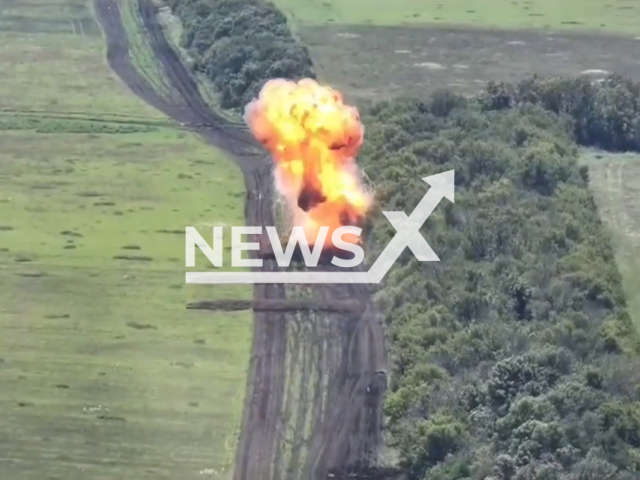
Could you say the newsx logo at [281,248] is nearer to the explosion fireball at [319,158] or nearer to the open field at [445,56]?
the explosion fireball at [319,158]

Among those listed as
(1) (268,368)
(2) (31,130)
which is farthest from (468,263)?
(2) (31,130)

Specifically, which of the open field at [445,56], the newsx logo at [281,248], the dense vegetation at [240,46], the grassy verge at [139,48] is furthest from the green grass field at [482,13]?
the newsx logo at [281,248]

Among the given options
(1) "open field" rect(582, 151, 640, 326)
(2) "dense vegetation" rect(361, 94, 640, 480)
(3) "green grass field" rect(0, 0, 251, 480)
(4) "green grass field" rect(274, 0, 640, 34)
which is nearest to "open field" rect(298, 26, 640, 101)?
(4) "green grass field" rect(274, 0, 640, 34)

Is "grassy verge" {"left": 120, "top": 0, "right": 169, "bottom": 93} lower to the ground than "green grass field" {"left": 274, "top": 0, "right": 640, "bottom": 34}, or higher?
lower

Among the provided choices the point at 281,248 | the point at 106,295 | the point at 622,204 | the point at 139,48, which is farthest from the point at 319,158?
the point at 139,48

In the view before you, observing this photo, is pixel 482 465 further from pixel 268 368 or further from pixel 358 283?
pixel 358 283

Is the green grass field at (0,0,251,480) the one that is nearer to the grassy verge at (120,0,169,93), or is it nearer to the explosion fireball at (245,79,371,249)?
the grassy verge at (120,0,169,93)

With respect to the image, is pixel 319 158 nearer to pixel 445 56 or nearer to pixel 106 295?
pixel 106 295
